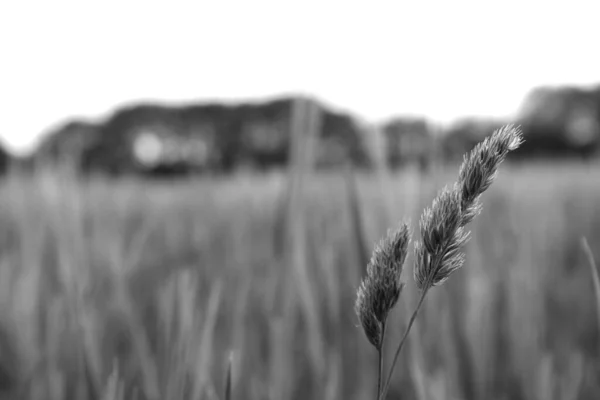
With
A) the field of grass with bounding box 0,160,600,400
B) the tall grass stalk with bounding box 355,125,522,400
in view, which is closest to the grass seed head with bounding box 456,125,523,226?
the tall grass stalk with bounding box 355,125,522,400

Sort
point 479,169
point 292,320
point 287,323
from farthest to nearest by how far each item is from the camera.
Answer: point 292,320 < point 287,323 < point 479,169

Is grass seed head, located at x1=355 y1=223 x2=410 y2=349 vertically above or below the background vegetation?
above

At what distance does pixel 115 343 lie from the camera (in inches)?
45.0

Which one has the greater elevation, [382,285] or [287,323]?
[382,285]

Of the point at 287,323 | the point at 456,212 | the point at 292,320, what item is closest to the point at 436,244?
the point at 456,212

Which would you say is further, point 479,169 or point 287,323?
point 287,323

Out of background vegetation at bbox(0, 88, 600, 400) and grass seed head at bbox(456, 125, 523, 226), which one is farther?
background vegetation at bbox(0, 88, 600, 400)

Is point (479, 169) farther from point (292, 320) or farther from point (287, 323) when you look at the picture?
point (292, 320)

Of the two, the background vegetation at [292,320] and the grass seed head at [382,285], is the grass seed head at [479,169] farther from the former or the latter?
the background vegetation at [292,320]

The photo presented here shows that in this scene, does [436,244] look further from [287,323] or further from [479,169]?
[287,323]

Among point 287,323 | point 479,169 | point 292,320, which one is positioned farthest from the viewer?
point 292,320

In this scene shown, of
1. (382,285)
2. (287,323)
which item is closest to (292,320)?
(287,323)

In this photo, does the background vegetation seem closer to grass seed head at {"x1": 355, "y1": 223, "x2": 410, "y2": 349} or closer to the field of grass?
the field of grass

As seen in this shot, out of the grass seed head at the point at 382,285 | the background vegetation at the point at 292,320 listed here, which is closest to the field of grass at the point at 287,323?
the background vegetation at the point at 292,320
